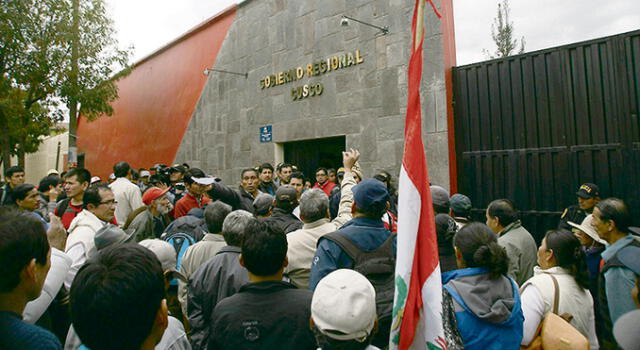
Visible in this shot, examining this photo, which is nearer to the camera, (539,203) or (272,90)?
(539,203)

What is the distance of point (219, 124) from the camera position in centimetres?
1169

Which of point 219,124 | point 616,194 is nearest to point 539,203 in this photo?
point 616,194

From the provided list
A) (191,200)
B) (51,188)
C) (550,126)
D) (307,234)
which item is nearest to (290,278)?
(307,234)

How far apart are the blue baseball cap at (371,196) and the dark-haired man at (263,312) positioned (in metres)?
0.72

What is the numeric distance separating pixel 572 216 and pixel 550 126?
1368 mm

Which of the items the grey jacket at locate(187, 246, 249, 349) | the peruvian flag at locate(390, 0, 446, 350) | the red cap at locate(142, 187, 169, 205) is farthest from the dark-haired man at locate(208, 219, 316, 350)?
the red cap at locate(142, 187, 169, 205)

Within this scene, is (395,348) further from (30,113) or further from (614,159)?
(30,113)

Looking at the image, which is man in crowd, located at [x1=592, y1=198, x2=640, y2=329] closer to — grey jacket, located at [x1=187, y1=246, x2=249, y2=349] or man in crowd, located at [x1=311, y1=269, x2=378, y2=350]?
man in crowd, located at [x1=311, y1=269, x2=378, y2=350]

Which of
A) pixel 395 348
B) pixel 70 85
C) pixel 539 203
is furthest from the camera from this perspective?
pixel 70 85

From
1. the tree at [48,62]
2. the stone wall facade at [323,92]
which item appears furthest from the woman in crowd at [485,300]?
the tree at [48,62]

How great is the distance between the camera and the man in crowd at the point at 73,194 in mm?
4008

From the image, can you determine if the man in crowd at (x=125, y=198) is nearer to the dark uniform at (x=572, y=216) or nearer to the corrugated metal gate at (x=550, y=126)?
the corrugated metal gate at (x=550, y=126)

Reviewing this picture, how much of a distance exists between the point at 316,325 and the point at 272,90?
349 inches

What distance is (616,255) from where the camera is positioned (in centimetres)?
249
